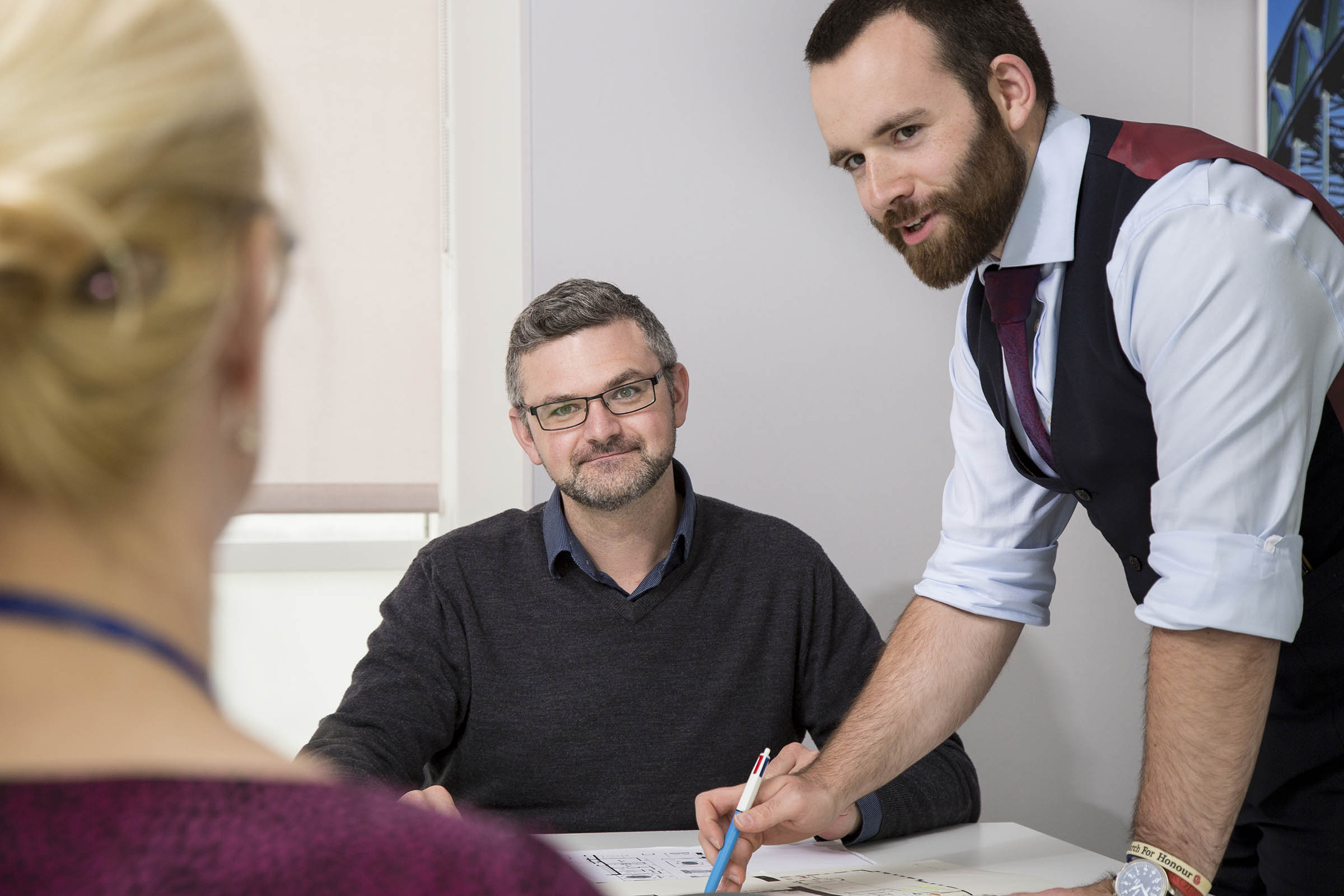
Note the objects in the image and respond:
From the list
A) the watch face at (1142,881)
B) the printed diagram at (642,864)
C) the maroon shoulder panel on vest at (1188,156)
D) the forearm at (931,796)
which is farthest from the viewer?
the forearm at (931,796)

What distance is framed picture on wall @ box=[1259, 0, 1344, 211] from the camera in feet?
8.17

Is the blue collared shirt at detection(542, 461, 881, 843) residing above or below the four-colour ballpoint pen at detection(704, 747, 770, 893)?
above

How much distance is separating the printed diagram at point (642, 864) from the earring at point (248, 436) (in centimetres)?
96

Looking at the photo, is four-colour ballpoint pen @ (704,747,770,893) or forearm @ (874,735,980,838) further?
forearm @ (874,735,980,838)

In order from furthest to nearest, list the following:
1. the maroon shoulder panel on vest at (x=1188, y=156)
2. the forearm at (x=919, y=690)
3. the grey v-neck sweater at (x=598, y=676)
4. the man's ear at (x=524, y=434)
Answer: the man's ear at (x=524, y=434), the grey v-neck sweater at (x=598, y=676), the forearm at (x=919, y=690), the maroon shoulder panel on vest at (x=1188, y=156)

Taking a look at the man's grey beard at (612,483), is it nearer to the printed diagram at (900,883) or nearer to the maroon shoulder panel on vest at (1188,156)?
the printed diagram at (900,883)

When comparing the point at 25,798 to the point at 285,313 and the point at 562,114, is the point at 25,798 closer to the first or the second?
the point at 285,313

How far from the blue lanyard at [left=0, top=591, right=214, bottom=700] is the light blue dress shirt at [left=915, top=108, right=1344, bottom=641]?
38.7 inches

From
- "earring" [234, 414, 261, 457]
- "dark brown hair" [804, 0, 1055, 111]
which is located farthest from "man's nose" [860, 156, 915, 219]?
"earring" [234, 414, 261, 457]

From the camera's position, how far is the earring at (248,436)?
1.37 feet

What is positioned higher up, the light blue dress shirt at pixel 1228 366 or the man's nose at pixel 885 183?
the man's nose at pixel 885 183

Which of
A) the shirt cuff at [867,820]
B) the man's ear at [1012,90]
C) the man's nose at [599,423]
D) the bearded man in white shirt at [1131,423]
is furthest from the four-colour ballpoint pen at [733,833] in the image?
the man's ear at [1012,90]

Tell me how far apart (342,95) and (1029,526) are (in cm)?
176

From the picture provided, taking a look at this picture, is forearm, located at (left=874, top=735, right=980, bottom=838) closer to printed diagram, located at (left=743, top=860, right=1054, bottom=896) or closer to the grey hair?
printed diagram, located at (left=743, top=860, right=1054, bottom=896)
